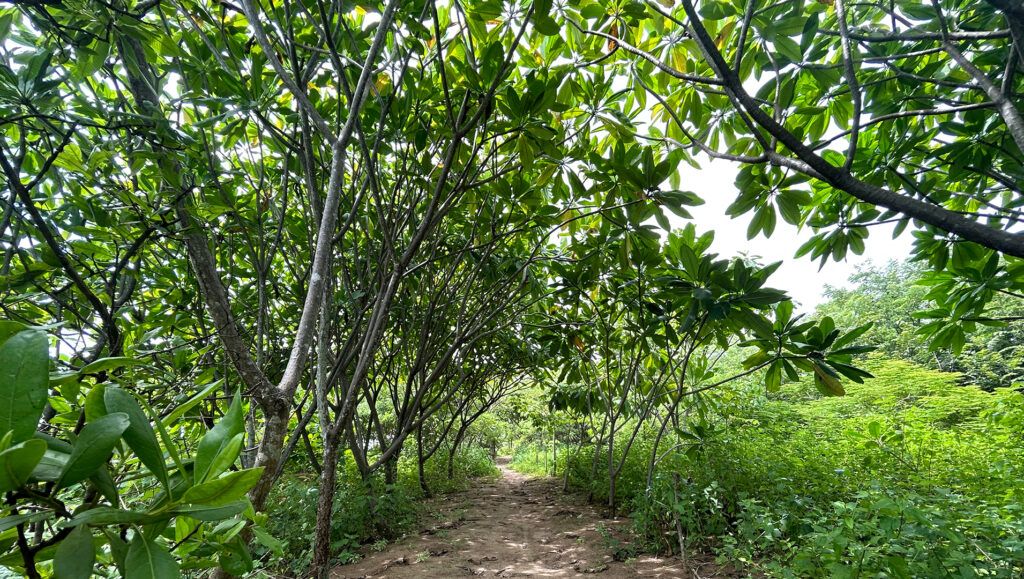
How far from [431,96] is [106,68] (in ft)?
3.74

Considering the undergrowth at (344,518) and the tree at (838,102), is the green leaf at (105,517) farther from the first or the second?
the undergrowth at (344,518)

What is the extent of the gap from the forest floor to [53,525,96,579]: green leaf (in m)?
2.90

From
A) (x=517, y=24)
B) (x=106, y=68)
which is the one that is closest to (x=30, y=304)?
(x=106, y=68)

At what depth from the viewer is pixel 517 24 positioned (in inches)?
70.0

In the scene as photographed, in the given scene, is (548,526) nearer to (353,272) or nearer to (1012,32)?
(353,272)

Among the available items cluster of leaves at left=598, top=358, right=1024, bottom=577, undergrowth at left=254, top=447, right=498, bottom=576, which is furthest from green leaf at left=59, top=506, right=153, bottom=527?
undergrowth at left=254, top=447, right=498, bottom=576

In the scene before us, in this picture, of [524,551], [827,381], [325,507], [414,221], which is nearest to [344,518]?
[524,551]

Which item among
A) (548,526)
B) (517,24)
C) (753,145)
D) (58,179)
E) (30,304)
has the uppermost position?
(517,24)

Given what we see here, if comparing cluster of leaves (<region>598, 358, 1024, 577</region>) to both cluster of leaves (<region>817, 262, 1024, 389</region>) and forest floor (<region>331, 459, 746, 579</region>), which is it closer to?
forest floor (<region>331, 459, 746, 579</region>)

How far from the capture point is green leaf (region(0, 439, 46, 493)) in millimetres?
231

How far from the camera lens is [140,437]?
312 millimetres

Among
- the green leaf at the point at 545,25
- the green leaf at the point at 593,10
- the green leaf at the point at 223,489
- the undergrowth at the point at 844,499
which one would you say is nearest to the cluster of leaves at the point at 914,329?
the undergrowth at the point at 844,499

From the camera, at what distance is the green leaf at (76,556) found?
27cm

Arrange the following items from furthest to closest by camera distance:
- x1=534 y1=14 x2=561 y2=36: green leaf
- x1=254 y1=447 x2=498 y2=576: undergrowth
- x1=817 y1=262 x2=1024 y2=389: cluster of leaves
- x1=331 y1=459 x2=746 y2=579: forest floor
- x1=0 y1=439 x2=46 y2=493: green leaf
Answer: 1. x1=817 y1=262 x2=1024 y2=389: cluster of leaves
2. x1=254 y1=447 x2=498 y2=576: undergrowth
3. x1=331 y1=459 x2=746 y2=579: forest floor
4. x1=534 y1=14 x2=561 y2=36: green leaf
5. x1=0 y1=439 x2=46 y2=493: green leaf
